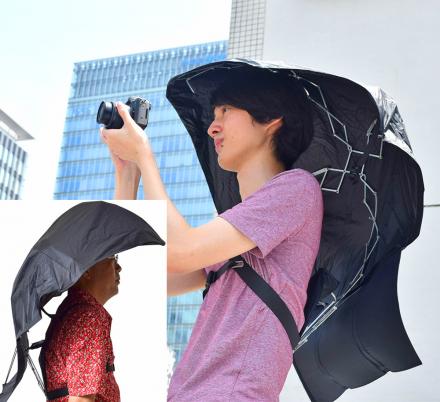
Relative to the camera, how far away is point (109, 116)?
1696 millimetres

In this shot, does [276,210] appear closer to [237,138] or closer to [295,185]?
[295,185]

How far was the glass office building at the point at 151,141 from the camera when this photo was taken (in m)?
56.3

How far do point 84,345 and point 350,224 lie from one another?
97 centimetres

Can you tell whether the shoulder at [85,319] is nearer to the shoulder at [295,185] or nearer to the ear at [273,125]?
the shoulder at [295,185]

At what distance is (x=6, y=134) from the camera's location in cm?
5672

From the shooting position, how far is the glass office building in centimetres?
5634

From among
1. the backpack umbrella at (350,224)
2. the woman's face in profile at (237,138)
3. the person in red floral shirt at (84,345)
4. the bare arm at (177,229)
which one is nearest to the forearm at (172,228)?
the bare arm at (177,229)

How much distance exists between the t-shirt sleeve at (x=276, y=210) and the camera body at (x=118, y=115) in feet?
0.84

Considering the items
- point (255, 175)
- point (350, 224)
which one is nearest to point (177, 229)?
point (255, 175)

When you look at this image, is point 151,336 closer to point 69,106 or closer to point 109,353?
point 109,353

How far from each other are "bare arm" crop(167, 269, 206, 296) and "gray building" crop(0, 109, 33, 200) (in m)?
53.3

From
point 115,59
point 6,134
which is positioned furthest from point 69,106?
point 6,134

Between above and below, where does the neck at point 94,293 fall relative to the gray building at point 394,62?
below

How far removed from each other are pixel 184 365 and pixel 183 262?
0.21 metres
